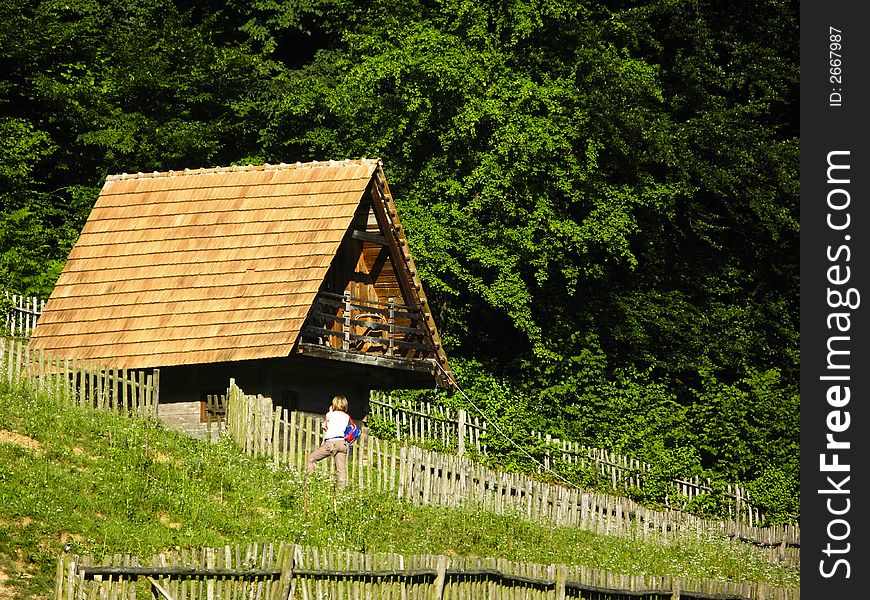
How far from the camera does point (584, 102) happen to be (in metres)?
37.2

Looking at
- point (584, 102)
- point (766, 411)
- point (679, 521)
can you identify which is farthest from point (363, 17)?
point (679, 521)

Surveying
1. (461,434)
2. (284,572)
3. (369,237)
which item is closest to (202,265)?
(369,237)

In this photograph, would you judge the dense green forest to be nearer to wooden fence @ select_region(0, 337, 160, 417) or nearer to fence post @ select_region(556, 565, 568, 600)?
wooden fence @ select_region(0, 337, 160, 417)

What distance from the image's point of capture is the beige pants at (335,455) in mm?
22500

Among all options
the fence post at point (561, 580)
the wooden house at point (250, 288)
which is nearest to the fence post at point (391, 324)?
the wooden house at point (250, 288)

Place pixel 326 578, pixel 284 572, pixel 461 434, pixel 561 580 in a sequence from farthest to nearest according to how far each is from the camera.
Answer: pixel 461 434
pixel 561 580
pixel 326 578
pixel 284 572

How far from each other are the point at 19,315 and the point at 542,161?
13.2m

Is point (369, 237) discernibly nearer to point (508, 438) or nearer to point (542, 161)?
point (508, 438)

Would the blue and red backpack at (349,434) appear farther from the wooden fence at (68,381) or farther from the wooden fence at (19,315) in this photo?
the wooden fence at (19,315)

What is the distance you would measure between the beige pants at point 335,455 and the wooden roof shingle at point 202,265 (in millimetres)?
3650

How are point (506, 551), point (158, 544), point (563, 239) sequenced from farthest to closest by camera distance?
point (563, 239), point (506, 551), point (158, 544)

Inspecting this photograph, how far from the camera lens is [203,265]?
2816 cm

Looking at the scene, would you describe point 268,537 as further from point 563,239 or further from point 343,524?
point 563,239

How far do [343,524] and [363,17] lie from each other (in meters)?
24.5
